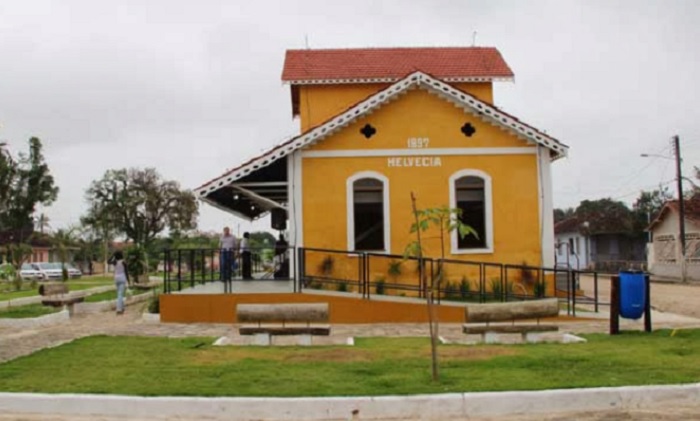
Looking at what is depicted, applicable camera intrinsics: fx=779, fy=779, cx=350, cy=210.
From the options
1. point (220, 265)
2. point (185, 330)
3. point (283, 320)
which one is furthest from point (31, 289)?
point (283, 320)

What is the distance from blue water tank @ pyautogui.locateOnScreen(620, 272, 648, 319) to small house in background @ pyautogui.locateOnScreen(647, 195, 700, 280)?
3292 centimetres

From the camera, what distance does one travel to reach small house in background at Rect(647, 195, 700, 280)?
4519 centimetres

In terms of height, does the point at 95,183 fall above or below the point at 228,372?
above

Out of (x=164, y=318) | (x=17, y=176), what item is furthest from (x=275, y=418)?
(x=17, y=176)

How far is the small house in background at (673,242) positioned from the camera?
4519 cm

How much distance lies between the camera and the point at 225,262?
17.3m

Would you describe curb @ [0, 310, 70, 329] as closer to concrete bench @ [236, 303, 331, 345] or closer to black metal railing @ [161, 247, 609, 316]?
black metal railing @ [161, 247, 609, 316]

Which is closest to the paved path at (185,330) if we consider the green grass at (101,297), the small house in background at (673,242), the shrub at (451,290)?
the shrub at (451,290)

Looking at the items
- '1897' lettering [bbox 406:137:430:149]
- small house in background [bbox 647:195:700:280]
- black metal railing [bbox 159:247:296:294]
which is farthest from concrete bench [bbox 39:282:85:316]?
small house in background [bbox 647:195:700:280]

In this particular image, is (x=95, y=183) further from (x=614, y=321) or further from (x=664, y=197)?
(x=614, y=321)

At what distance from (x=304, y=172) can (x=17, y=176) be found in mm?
58697

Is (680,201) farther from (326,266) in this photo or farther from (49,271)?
(49,271)

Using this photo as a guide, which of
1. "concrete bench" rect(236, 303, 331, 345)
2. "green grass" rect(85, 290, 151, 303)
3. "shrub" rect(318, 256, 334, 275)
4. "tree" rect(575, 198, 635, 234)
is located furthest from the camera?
"tree" rect(575, 198, 635, 234)

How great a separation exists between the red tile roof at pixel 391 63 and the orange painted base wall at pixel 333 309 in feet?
31.3
